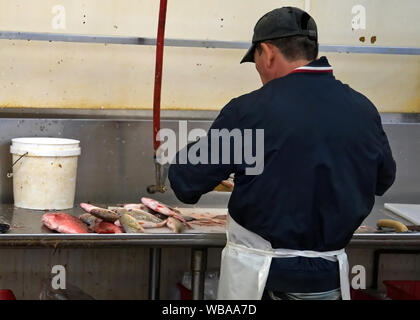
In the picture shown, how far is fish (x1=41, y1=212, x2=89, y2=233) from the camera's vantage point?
260 centimetres

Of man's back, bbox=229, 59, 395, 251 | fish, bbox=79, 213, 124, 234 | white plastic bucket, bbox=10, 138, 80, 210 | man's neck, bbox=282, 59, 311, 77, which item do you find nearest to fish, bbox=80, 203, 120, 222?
fish, bbox=79, 213, 124, 234

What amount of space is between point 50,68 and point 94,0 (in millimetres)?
382

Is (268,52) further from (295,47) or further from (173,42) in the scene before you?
(173,42)

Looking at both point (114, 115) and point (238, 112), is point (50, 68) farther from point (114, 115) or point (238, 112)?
point (238, 112)

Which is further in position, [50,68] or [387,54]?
[387,54]

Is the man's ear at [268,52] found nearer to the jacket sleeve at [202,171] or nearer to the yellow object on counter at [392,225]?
the jacket sleeve at [202,171]

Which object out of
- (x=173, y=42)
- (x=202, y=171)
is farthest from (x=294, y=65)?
(x=173, y=42)

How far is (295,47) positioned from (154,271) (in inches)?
57.2

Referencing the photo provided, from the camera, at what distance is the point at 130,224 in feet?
8.86

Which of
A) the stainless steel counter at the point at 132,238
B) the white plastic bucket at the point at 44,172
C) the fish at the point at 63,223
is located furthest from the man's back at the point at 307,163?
the white plastic bucket at the point at 44,172

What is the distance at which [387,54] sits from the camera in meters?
3.59

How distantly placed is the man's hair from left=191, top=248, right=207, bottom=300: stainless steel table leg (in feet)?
3.05

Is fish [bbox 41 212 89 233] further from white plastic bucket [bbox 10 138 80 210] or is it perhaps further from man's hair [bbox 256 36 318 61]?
man's hair [bbox 256 36 318 61]
